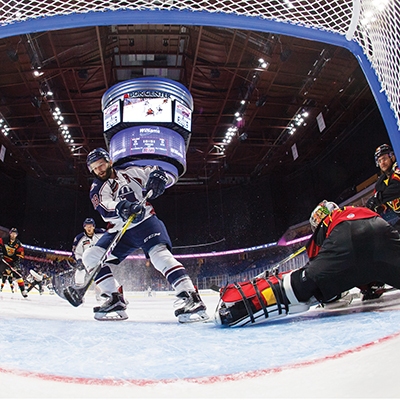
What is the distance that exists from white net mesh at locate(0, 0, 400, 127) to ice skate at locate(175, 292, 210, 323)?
1266 mm

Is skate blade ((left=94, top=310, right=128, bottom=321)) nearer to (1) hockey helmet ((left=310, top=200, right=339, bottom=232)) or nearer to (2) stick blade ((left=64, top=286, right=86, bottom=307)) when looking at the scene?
(2) stick blade ((left=64, top=286, right=86, bottom=307))

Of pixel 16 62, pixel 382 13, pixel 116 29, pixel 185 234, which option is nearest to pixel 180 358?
pixel 382 13

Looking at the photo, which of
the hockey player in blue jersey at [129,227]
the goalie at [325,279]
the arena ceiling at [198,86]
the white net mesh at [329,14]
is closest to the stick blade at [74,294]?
the hockey player in blue jersey at [129,227]

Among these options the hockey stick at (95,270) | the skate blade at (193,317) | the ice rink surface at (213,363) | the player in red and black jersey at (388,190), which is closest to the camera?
the ice rink surface at (213,363)

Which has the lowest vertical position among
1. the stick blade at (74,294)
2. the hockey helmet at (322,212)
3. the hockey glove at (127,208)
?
the stick blade at (74,294)

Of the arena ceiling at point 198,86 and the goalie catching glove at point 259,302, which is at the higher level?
the arena ceiling at point 198,86

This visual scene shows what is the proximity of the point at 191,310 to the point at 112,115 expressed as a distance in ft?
15.0

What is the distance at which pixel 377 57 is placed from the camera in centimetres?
110

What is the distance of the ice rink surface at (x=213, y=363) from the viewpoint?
60 cm

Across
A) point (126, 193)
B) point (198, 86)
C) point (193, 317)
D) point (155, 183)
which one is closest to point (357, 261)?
point (193, 317)

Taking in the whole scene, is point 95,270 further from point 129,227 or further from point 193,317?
point 193,317

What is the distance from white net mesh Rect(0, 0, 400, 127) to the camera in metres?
1.04

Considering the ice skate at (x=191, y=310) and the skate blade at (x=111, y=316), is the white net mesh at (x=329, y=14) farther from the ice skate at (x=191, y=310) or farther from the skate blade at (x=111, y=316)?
the skate blade at (x=111, y=316)

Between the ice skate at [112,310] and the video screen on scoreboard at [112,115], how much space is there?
388 cm
